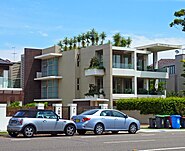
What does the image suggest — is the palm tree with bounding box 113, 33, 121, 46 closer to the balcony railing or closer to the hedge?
the balcony railing

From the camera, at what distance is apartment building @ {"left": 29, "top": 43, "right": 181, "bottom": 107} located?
48469 mm

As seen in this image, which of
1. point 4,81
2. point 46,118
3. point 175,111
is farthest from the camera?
point 4,81

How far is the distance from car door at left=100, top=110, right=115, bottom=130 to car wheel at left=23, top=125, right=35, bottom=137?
15.7ft

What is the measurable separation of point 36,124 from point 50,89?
113 ft

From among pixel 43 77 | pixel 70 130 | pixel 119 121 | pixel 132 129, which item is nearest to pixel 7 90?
pixel 43 77

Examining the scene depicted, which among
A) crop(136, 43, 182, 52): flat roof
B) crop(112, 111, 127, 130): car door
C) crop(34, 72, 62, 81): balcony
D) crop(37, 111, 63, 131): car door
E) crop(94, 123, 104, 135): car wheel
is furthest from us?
crop(34, 72, 62, 81): balcony

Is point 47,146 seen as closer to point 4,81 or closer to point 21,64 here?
point 4,81

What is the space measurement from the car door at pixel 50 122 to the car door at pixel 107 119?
3.03 meters

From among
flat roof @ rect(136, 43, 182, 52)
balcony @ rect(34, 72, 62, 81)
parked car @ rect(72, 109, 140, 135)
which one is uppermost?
flat roof @ rect(136, 43, 182, 52)

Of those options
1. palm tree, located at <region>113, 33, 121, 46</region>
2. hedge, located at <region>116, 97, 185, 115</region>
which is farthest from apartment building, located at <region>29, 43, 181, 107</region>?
palm tree, located at <region>113, 33, 121, 46</region>

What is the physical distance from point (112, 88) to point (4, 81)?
12.4m

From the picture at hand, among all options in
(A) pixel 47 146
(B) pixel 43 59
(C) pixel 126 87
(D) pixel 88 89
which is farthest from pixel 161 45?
(A) pixel 47 146

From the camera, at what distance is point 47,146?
56.3 feet

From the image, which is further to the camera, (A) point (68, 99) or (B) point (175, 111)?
(A) point (68, 99)
